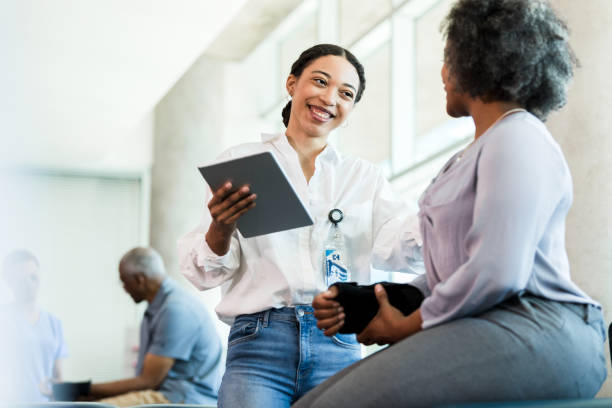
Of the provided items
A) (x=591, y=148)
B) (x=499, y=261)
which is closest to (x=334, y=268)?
(x=499, y=261)

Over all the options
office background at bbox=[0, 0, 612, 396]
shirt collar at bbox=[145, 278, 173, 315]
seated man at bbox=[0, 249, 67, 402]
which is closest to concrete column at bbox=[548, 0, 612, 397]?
office background at bbox=[0, 0, 612, 396]

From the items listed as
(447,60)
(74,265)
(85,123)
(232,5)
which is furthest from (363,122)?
(447,60)

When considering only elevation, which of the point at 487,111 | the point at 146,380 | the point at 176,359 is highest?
the point at 487,111

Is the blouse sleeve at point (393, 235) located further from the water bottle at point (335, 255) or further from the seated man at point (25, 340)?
the seated man at point (25, 340)

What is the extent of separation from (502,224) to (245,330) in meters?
0.93

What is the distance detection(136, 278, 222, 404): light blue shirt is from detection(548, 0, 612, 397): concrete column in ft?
7.37

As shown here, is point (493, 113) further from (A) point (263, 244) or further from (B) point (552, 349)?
(A) point (263, 244)

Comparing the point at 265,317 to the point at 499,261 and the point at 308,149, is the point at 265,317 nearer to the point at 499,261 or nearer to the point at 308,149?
the point at 308,149

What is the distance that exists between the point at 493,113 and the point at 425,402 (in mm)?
590

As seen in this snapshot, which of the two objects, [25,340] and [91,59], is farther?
[91,59]

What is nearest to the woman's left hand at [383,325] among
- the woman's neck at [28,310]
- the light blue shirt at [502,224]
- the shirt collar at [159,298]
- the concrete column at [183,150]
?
the light blue shirt at [502,224]

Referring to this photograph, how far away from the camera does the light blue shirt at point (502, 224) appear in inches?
49.4

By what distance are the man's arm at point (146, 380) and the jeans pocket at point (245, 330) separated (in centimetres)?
214

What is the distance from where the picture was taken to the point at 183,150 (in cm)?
850
